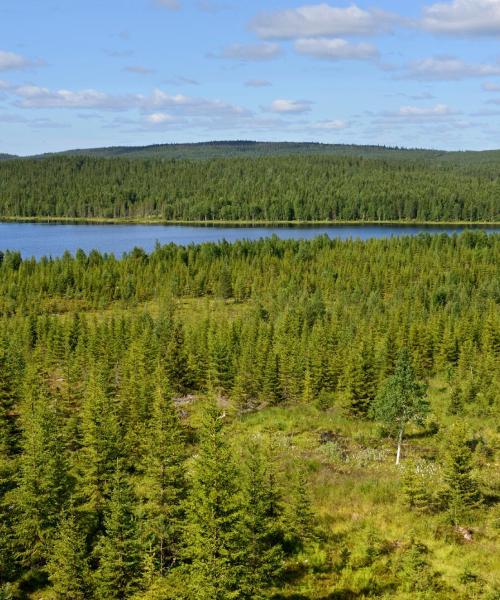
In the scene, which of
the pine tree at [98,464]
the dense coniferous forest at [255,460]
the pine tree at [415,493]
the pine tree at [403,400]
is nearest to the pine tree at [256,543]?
the dense coniferous forest at [255,460]

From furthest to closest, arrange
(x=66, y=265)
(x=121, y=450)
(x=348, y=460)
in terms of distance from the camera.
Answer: (x=66, y=265)
(x=348, y=460)
(x=121, y=450)

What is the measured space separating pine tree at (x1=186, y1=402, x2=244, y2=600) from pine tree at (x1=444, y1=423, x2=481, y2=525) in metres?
13.3

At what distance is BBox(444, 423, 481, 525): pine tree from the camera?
2934cm

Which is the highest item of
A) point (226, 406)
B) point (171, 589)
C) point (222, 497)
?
point (222, 497)

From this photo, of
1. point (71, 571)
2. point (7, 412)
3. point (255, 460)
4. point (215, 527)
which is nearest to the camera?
point (215, 527)

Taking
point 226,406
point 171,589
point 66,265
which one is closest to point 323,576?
point 171,589

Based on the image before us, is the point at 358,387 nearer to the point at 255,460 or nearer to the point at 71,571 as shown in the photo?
the point at 255,460

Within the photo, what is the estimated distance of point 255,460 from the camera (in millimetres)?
23000

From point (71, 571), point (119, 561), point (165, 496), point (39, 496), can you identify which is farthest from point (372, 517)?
point (39, 496)

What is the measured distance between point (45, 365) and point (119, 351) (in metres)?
9.03

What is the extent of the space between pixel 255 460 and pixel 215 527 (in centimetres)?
372

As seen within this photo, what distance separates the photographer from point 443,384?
64.1m

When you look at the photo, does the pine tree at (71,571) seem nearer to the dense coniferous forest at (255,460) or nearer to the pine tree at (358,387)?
the dense coniferous forest at (255,460)

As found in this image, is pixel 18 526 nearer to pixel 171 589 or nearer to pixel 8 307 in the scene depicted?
pixel 171 589
